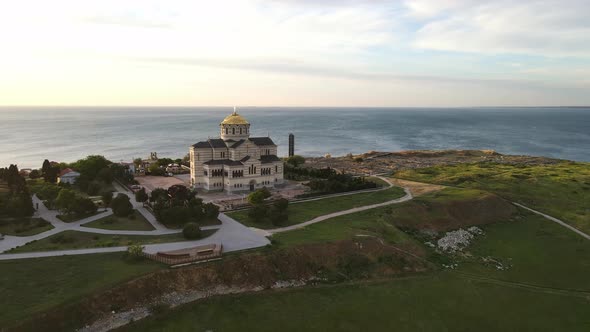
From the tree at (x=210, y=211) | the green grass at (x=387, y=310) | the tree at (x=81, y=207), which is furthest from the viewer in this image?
the tree at (x=210, y=211)

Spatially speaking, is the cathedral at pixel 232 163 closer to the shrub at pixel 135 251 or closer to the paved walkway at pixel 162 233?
the paved walkway at pixel 162 233

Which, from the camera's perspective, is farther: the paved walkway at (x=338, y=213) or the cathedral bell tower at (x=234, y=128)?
the cathedral bell tower at (x=234, y=128)

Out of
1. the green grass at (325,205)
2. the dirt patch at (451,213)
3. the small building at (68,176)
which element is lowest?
the dirt patch at (451,213)

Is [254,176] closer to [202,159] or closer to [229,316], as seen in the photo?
[202,159]

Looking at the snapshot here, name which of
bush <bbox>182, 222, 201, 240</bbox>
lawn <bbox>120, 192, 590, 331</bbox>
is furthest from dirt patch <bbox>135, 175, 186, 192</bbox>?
lawn <bbox>120, 192, 590, 331</bbox>

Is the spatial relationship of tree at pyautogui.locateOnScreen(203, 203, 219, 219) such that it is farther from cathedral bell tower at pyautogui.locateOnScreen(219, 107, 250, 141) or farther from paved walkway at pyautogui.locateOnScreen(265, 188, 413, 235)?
cathedral bell tower at pyautogui.locateOnScreen(219, 107, 250, 141)

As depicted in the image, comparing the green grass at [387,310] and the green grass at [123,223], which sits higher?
the green grass at [123,223]

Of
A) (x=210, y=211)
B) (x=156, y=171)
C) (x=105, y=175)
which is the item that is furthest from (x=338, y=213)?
(x=156, y=171)

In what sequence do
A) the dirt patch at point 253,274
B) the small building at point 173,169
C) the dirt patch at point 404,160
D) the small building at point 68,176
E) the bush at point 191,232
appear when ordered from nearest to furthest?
the dirt patch at point 253,274 < the bush at point 191,232 < the small building at point 68,176 < the small building at point 173,169 < the dirt patch at point 404,160

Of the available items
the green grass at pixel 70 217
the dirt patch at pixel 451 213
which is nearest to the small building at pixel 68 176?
the green grass at pixel 70 217
